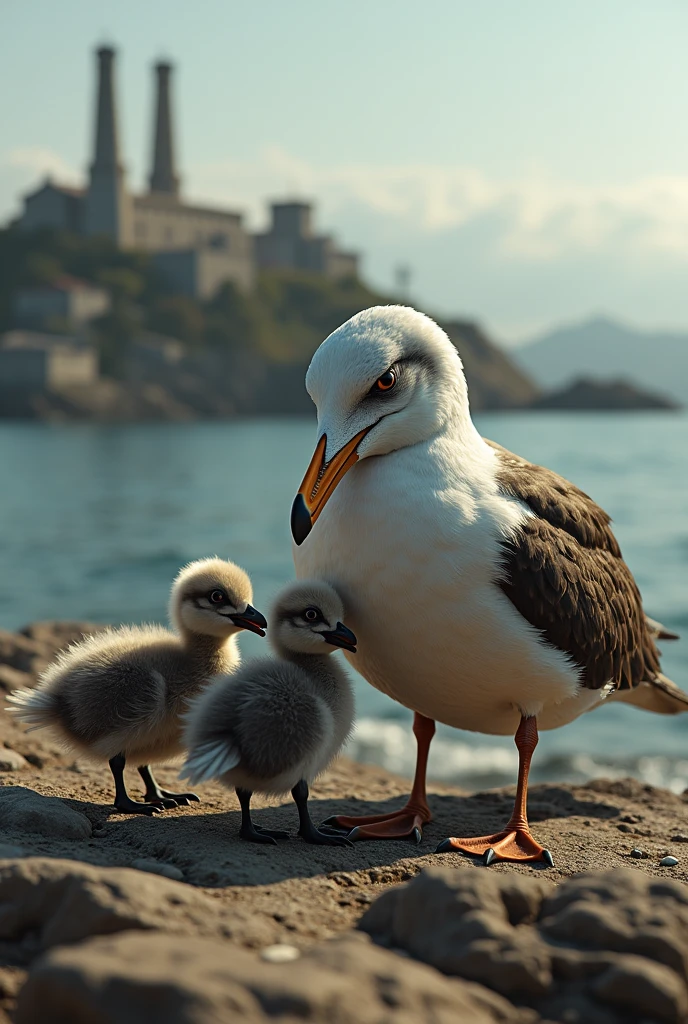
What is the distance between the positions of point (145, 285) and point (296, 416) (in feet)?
59.9

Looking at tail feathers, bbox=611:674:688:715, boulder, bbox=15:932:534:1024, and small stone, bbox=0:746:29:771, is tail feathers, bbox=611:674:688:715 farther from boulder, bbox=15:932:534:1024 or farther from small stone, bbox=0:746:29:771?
boulder, bbox=15:932:534:1024

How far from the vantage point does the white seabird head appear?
3.99 meters

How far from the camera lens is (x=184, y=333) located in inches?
4178

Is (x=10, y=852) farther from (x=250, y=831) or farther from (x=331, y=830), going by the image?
(x=331, y=830)

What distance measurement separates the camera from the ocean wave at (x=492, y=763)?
35.1 feet

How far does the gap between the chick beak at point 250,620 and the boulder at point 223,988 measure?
1985mm

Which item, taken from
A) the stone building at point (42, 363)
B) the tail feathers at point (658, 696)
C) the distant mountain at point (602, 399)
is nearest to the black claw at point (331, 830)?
the tail feathers at point (658, 696)

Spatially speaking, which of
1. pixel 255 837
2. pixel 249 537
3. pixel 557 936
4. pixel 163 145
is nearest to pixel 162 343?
pixel 163 145

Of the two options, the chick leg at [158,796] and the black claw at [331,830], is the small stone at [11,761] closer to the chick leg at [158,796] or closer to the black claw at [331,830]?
the chick leg at [158,796]

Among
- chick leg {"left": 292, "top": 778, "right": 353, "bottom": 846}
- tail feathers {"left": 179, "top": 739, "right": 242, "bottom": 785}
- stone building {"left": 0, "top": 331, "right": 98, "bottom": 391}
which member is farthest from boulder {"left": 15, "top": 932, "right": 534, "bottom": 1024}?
stone building {"left": 0, "top": 331, "right": 98, "bottom": 391}

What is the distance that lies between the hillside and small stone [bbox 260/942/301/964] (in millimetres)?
91764

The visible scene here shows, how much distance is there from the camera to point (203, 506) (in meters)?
36.2

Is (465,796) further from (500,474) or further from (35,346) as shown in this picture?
(35,346)

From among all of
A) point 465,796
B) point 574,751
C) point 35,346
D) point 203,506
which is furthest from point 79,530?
point 35,346
